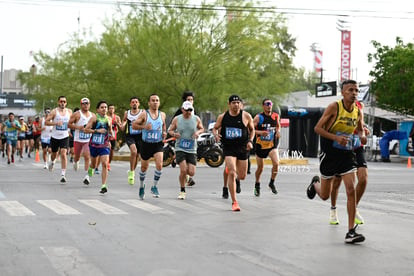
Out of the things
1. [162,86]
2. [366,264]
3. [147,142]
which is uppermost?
[162,86]

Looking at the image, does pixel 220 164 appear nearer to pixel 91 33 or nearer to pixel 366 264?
pixel 366 264

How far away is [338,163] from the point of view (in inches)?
372

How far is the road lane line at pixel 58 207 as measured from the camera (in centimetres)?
1152

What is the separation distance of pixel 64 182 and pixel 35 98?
3953cm

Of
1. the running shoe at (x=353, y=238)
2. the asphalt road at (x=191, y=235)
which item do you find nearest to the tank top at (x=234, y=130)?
the asphalt road at (x=191, y=235)

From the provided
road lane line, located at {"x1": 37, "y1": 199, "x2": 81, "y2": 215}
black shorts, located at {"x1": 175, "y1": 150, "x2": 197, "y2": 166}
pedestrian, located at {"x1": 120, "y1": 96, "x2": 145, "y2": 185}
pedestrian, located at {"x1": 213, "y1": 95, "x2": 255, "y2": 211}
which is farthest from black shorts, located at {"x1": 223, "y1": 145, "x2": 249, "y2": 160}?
pedestrian, located at {"x1": 120, "y1": 96, "x2": 145, "y2": 185}

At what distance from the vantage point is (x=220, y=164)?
89.2ft

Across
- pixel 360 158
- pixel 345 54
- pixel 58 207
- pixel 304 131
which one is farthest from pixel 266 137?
pixel 345 54

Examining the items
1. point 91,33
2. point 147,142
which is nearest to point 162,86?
point 91,33

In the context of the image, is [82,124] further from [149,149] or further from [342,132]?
[342,132]

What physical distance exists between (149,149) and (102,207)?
210 cm

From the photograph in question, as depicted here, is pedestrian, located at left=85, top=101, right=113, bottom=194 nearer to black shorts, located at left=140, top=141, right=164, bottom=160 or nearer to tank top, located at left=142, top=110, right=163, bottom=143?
black shorts, located at left=140, top=141, right=164, bottom=160

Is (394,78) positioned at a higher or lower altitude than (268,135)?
higher

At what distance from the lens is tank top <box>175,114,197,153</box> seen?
14.1 metres
